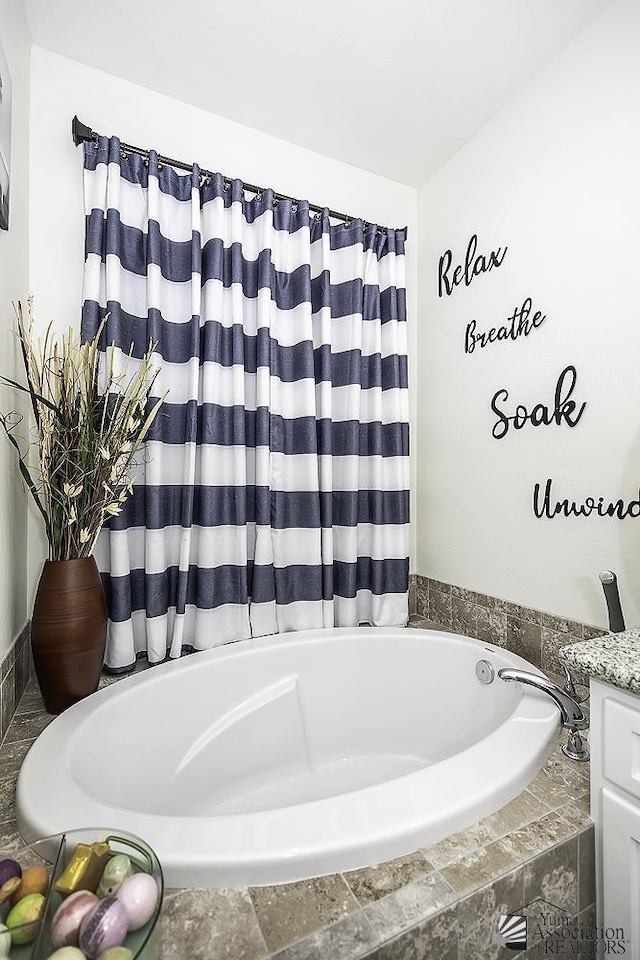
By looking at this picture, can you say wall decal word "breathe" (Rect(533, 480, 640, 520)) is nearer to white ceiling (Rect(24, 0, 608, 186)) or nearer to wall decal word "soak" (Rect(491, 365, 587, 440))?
wall decal word "soak" (Rect(491, 365, 587, 440))

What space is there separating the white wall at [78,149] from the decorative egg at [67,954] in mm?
1191

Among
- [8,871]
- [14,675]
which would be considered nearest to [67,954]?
[8,871]

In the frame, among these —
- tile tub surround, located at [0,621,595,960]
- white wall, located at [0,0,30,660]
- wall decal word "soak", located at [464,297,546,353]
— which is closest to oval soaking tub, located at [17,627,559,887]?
tile tub surround, located at [0,621,595,960]

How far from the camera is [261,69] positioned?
154cm

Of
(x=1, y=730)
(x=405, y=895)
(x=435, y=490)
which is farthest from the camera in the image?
(x=435, y=490)

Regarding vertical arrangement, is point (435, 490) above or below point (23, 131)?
below

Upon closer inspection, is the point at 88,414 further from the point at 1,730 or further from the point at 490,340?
the point at 490,340

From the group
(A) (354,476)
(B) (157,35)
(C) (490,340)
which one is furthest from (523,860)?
(B) (157,35)

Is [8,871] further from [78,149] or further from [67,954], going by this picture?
[78,149]

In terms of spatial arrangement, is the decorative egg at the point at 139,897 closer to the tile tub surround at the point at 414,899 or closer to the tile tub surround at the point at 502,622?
the tile tub surround at the point at 414,899

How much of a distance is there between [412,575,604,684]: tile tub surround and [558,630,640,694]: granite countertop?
1.14 feet

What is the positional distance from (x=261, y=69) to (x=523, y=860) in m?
2.20

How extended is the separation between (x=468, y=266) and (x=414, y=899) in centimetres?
193

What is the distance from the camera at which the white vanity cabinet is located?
0.77 m
